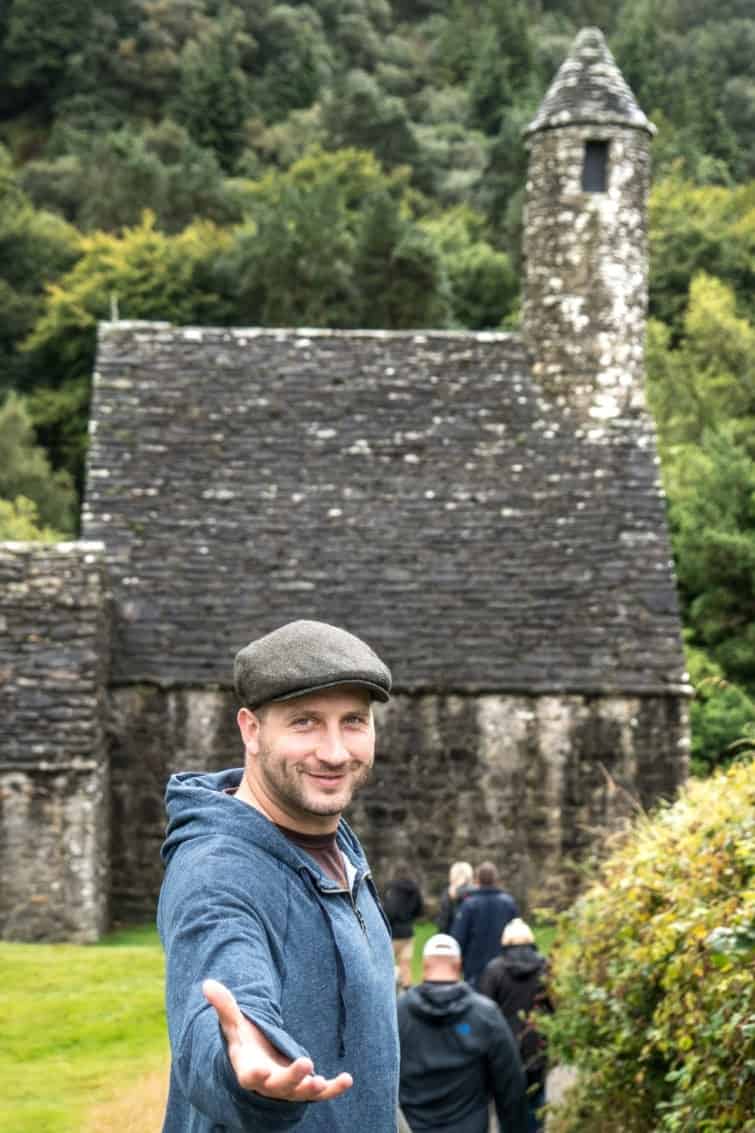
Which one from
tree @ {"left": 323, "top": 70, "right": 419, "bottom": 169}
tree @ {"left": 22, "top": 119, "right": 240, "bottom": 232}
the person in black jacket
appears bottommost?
the person in black jacket

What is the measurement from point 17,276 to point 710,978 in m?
43.5

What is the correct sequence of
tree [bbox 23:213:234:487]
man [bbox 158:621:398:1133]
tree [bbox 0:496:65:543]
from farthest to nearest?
tree [bbox 23:213:234:487]
tree [bbox 0:496:65:543]
man [bbox 158:621:398:1133]

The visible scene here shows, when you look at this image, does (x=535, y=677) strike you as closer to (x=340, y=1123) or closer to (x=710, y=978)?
(x=710, y=978)

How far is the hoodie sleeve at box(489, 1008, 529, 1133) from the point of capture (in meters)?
7.03

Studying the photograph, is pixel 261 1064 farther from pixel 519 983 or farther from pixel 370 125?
pixel 370 125

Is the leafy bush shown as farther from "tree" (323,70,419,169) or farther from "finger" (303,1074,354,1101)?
"tree" (323,70,419,169)

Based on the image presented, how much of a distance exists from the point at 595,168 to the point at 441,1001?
16.0m

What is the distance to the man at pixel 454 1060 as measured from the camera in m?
7.00

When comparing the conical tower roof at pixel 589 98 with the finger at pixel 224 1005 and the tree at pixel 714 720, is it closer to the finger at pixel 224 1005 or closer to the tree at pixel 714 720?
the tree at pixel 714 720

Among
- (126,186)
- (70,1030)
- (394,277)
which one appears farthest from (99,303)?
(70,1030)

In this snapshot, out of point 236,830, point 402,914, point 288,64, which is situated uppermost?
point 288,64

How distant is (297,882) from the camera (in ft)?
11.5

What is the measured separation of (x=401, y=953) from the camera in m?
13.5

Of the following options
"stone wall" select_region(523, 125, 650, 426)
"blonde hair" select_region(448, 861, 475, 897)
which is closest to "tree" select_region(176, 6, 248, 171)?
"stone wall" select_region(523, 125, 650, 426)
